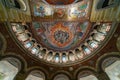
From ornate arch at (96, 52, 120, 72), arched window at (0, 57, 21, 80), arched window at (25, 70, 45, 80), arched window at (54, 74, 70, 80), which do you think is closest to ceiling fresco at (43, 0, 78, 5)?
ornate arch at (96, 52, 120, 72)

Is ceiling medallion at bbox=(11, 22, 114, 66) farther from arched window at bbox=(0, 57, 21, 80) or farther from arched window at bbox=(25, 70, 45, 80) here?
arched window at bbox=(0, 57, 21, 80)

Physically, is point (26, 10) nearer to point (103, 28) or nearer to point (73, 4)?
point (73, 4)

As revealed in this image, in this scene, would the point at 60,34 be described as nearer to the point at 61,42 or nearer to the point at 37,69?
the point at 61,42

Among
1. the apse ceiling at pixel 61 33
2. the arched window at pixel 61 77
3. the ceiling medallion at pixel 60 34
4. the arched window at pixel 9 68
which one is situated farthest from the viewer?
the ceiling medallion at pixel 60 34

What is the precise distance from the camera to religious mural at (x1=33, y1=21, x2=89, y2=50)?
17328 millimetres

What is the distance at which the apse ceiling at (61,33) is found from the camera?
13961mm

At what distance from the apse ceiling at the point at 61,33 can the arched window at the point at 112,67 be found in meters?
1.56

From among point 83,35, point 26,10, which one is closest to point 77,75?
point 83,35

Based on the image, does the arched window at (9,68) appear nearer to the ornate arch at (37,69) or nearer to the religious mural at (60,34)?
the ornate arch at (37,69)

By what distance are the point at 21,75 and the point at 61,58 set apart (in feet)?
15.4

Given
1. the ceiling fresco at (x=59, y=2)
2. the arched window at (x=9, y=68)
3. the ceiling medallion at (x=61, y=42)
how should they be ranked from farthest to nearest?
1. the ceiling medallion at (x=61, y=42)
2. the arched window at (x=9, y=68)
3. the ceiling fresco at (x=59, y=2)

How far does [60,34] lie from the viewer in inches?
→ 712

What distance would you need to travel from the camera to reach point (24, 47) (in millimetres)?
15375

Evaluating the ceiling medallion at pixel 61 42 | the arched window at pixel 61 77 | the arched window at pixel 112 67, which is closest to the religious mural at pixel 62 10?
the ceiling medallion at pixel 61 42
